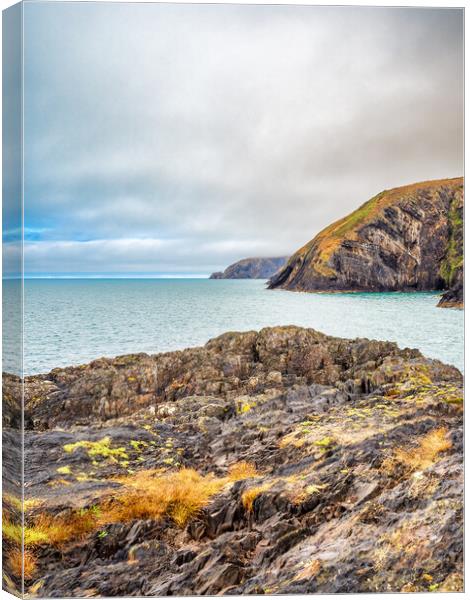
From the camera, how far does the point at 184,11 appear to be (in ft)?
15.5

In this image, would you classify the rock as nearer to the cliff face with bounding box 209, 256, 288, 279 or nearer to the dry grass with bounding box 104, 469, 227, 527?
the cliff face with bounding box 209, 256, 288, 279

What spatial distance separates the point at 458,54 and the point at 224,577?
6.46 meters

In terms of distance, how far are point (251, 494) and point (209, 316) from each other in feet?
6.99

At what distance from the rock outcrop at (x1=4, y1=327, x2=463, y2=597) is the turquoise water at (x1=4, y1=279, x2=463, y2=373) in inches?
6.2

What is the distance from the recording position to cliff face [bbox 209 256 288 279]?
5.41 meters

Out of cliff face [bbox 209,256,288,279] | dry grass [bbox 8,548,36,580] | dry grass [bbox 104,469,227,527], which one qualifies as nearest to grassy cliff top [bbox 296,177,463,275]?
cliff face [bbox 209,256,288,279]

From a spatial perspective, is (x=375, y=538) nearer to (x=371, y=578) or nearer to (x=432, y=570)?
(x=371, y=578)

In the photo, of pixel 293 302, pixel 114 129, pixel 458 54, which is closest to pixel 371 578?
pixel 293 302

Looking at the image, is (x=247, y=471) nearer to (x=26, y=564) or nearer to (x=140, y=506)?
(x=140, y=506)

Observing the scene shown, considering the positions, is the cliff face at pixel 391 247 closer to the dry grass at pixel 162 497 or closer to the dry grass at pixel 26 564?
the dry grass at pixel 162 497

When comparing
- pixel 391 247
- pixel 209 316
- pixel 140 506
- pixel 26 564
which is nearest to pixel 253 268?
pixel 209 316

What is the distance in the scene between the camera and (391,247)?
5.52 m

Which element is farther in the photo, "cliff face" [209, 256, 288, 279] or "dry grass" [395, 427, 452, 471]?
"cliff face" [209, 256, 288, 279]

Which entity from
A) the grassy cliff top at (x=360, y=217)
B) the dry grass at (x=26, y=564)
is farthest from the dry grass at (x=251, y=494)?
the grassy cliff top at (x=360, y=217)
